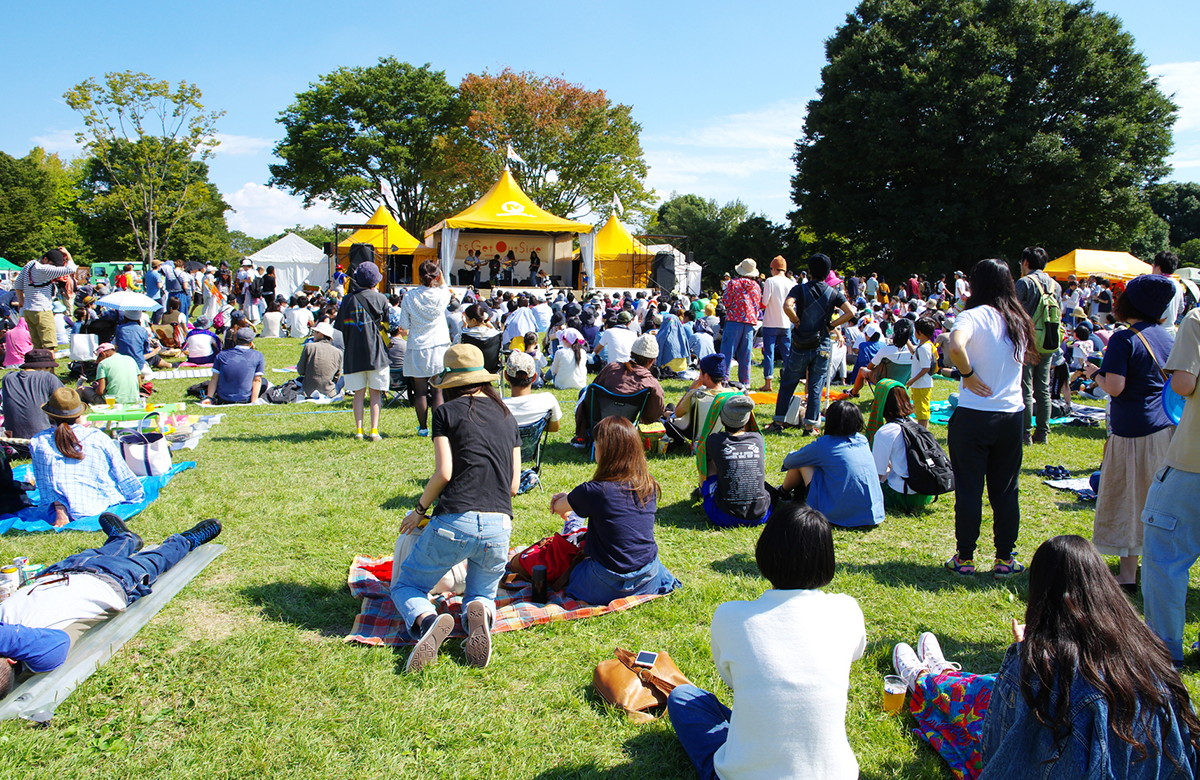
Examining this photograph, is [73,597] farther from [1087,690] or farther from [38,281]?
[38,281]

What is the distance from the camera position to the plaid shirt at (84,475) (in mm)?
5059

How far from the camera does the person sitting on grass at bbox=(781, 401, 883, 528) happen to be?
475cm

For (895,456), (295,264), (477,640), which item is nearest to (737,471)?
(895,456)

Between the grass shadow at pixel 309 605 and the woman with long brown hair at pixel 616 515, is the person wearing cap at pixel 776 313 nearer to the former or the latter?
the woman with long brown hair at pixel 616 515

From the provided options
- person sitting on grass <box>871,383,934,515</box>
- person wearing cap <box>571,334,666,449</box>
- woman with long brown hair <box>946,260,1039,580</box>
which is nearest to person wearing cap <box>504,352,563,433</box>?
person wearing cap <box>571,334,666,449</box>

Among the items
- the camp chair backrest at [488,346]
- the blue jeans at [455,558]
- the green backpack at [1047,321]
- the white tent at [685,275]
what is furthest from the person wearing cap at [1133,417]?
the white tent at [685,275]

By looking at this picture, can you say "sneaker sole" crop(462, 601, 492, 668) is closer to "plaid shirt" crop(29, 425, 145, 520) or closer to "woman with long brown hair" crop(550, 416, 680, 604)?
"woman with long brown hair" crop(550, 416, 680, 604)

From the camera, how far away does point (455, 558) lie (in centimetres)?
346

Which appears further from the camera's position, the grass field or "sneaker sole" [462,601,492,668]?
"sneaker sole" [462,601,492,668]

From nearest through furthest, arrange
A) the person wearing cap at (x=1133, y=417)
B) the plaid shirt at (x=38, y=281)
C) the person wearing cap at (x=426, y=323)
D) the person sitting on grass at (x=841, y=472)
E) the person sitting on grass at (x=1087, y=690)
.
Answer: the person sitting on grass at (x=1087, y=690) < the person wearing cap at (x=1133, y=417) < the person sitting on grass at (x=841, y=472) < the person wearing cap at (x=426, y=323) < the plaid shirt at (x=38, y=281)

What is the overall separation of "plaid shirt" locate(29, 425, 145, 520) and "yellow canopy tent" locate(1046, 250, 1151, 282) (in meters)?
28.2

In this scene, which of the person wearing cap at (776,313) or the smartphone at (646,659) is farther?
the person wearing cap at (776,313)

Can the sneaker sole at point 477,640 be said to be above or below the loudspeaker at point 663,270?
below

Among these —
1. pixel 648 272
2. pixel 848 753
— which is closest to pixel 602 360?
pixel 848 753
